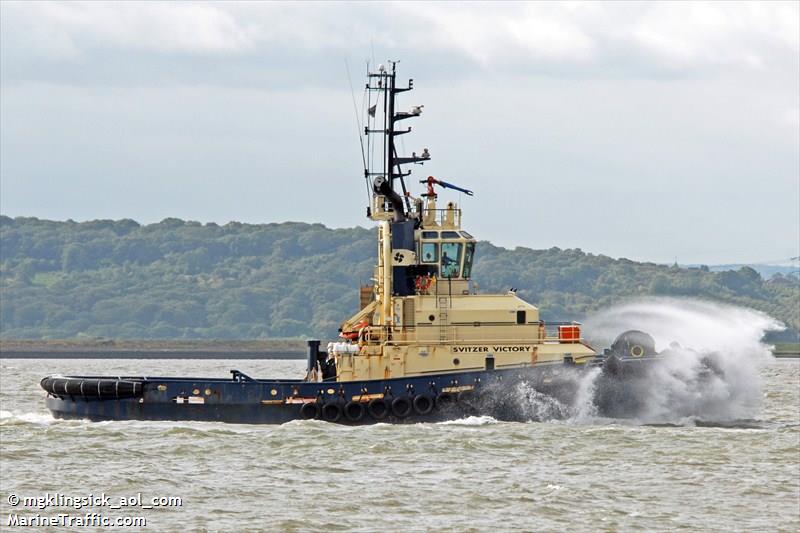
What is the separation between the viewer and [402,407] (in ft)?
121

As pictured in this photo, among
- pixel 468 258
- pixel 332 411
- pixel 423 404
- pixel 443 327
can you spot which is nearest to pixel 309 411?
pixel 332 411

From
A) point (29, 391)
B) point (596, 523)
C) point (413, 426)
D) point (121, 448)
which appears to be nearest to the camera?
point (596, 523)

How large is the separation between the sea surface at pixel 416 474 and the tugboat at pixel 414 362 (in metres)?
0.60

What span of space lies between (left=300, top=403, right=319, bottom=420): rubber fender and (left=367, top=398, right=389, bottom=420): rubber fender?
1325 mm

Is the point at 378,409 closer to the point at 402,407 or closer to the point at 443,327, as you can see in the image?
the point at 402,407

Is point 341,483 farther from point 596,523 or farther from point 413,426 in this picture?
point 413,426

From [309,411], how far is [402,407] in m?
2.31

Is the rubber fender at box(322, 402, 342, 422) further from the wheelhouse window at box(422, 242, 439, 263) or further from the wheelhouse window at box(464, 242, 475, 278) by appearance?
the wheelhouse window at box(464, 242, 475, 278)

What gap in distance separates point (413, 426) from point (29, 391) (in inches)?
1117

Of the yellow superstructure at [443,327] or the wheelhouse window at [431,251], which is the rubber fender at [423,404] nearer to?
the yellow superstructure at [443,327]

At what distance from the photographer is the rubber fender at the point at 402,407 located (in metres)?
36.7

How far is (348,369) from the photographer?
38.1 meters

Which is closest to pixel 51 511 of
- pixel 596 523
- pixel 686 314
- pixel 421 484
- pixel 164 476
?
pixel 164 476

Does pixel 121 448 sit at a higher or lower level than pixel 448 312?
lower
